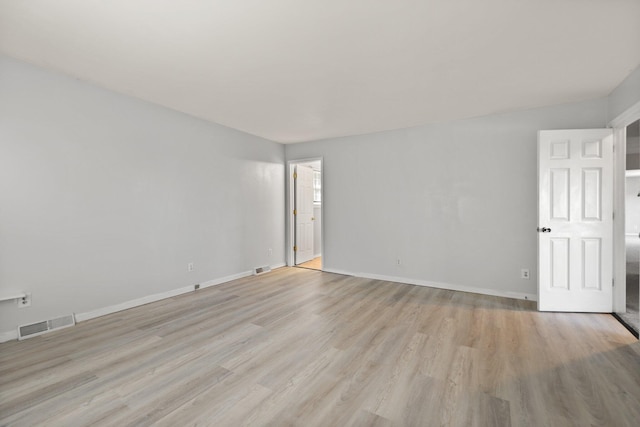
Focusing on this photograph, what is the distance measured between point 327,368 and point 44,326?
2.73m

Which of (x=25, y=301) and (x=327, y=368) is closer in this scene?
(x=327, y=368)

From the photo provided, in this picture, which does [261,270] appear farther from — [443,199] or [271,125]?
[443,199]

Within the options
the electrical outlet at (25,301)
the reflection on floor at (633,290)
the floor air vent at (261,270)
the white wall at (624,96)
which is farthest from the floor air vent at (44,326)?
the white wall at (624,96)

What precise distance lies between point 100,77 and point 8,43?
0.64 metres

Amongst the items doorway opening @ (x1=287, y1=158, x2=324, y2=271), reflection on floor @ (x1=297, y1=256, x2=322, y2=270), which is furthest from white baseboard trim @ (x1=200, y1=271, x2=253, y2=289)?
reflection on floor @ (x1=297, y1=256, x2=322, y2=270)

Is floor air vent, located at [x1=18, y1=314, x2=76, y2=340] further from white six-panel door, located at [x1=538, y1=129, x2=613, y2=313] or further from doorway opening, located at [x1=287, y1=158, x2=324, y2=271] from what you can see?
white six-panel door, located at [x1=538, y1=129, x2=613, y2=313]

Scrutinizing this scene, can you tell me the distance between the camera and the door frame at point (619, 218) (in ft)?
10.1

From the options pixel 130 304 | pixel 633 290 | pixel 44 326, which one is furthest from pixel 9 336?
pixel 633 290

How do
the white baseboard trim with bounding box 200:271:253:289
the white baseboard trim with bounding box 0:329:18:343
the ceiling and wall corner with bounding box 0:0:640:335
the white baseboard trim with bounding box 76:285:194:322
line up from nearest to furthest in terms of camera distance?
the ceiling and wall corner with bounding box 0:0:640:335
the white baseboard trim with bounding box 0:329:18:343
the white baseboard trim with bounding box 76:285:194:322
the white baseboard trim with bounding box 200:271:253:289

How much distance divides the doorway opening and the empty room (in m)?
0.87

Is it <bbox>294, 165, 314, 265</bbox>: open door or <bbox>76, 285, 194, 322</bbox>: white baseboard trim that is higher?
<bbox>294, 165, 314, 265</bbox>: open door

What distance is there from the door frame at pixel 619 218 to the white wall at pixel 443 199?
0.35 meters

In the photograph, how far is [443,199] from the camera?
4.24m

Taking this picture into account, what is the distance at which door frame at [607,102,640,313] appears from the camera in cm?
309
